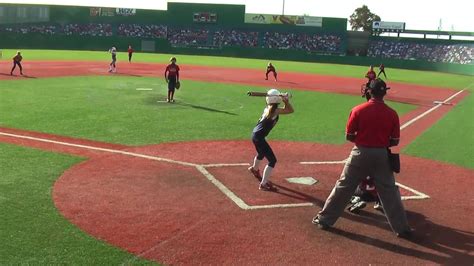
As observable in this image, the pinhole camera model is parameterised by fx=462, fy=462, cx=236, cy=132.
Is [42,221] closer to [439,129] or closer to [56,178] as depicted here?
[56,178]

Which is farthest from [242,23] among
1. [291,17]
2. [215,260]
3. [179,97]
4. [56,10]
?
[215,260]

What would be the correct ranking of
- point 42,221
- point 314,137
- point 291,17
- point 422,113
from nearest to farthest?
point 42,221
point 314,137
point 422,113
point 291,17

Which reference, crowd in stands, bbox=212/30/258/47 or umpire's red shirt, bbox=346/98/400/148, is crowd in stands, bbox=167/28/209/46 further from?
umpire's red shirt, bbox=346/98/400/148

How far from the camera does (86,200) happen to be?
24.8 ft

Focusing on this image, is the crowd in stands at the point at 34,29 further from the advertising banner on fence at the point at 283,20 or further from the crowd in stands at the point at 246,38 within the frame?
the advertising banner on fence at the point at 283,20

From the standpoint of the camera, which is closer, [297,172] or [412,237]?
[412,237]

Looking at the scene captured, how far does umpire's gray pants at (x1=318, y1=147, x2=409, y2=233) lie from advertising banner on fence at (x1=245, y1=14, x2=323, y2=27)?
69.1m

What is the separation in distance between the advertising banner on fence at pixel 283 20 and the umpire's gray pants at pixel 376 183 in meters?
69.1

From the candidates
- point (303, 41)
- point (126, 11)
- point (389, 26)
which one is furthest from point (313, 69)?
point (126, 11)

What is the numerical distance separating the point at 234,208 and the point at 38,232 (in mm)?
2952

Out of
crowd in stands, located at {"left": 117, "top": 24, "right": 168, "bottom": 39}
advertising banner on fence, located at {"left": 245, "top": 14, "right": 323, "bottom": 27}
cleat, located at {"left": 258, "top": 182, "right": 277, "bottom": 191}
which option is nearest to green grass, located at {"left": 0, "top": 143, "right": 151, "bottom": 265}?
cleat, located at {"left": 258, "top": 182, "right": 277, "bottom": 191}

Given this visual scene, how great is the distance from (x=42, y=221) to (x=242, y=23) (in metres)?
69.1

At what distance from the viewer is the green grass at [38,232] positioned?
5.48 meters

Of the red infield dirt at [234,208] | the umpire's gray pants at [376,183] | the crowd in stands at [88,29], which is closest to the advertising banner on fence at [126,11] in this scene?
the crowd in stands at [88,29]
